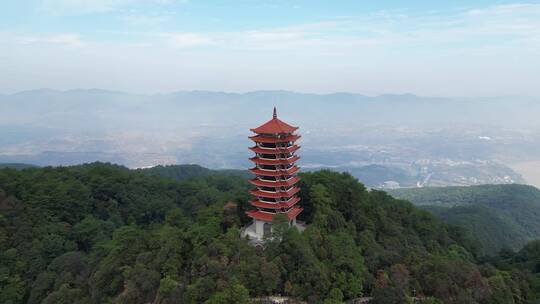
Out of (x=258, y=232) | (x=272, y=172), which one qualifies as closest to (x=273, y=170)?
(x=272, y=172)

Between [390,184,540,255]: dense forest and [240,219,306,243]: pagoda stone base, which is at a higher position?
[240,219,306,243]: pagoda stone base

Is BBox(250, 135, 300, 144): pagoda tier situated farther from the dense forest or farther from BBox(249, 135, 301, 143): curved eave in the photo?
the dense forest

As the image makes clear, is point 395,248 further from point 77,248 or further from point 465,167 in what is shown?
point 465,167

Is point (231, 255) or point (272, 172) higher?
point (272, 172)

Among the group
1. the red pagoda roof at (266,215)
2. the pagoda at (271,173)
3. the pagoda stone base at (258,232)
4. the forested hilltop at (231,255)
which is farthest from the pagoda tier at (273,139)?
the pagoda stone base at (258,232)

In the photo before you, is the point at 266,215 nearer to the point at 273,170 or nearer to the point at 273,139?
the point at 273,170

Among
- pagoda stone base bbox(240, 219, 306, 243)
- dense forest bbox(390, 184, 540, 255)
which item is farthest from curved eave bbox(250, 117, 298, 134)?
dense forest bbox(390, 184, 540, 255)

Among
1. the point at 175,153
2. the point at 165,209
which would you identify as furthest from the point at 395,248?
the point at 175,153
